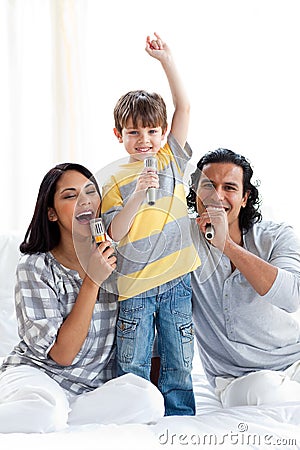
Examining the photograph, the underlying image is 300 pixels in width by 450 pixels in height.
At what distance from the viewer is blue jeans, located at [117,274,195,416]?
1.62m

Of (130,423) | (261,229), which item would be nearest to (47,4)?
(261,229)

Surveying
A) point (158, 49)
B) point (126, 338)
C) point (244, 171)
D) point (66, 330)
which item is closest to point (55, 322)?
point (66, 330)

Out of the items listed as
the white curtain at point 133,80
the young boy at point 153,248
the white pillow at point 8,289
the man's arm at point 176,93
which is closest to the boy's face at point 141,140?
the young boy at point 153,248

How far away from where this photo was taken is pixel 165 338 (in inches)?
66.3

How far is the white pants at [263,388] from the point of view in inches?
63.6

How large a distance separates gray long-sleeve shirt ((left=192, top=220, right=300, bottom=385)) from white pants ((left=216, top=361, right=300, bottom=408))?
49 mm

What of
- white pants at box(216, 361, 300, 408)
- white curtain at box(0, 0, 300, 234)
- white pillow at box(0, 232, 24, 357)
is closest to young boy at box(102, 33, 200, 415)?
white pants at box(216, 361, 300, 408)

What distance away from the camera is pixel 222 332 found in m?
1.77

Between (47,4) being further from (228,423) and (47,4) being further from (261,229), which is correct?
(228,423)

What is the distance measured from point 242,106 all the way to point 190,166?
1363 mm

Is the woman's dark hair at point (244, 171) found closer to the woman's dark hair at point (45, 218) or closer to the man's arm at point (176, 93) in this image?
the man's arm at point (176, 93)

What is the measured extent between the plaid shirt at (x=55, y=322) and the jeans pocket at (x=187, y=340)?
0.17 metres

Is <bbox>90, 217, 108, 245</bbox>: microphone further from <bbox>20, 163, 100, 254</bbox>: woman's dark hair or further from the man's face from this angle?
the man's face

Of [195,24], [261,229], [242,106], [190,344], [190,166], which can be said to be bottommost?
[190,344]
